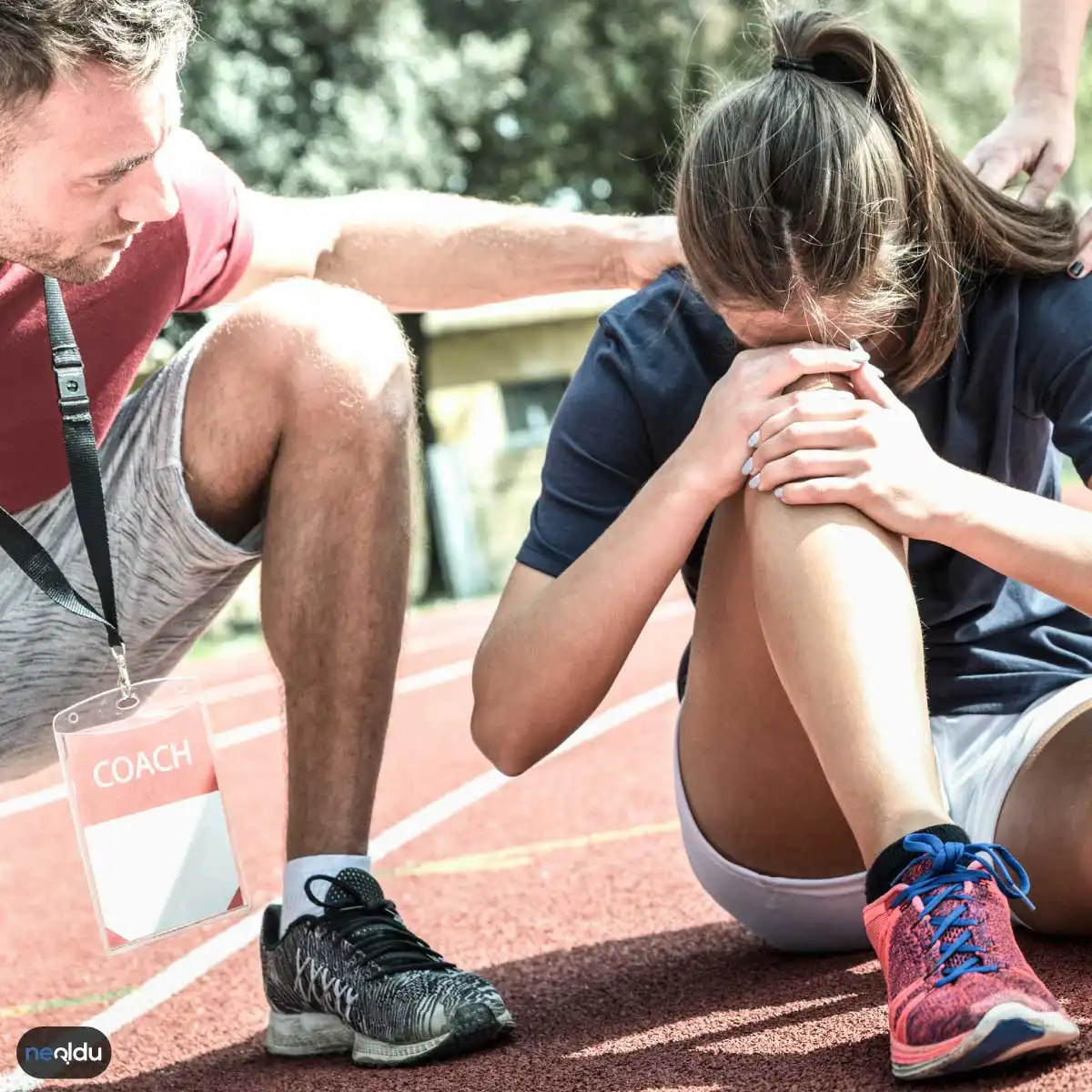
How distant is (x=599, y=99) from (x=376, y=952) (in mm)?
17566

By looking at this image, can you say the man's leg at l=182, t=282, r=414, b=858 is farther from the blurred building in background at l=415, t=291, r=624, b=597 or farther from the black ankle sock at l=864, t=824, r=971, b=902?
the blurred building in background at l=415, t=291, r=624, b=597

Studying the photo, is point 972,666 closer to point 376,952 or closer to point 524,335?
point 376,952

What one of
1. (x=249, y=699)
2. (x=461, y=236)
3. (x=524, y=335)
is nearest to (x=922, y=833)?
(x=461, y=236)

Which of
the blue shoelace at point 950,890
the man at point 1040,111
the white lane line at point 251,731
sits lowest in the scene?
the white lane line at point 251,731

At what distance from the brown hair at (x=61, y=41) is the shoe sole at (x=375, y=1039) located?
1354mm

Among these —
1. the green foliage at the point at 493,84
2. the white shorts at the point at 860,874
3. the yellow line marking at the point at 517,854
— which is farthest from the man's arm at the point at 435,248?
the green foliage at the point at 493,84

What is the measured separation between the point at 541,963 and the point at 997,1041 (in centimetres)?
130

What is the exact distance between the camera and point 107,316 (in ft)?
8.20

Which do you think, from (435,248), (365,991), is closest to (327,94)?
(435,248)

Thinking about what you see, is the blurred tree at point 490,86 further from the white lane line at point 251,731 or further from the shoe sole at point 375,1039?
the shoe sole at point 375,1039

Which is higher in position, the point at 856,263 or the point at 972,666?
the point at 856,263

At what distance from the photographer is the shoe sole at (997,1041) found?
1569 millimetres

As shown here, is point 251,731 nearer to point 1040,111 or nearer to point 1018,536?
point 1040,111

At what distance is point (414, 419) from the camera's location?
96.5 inches
